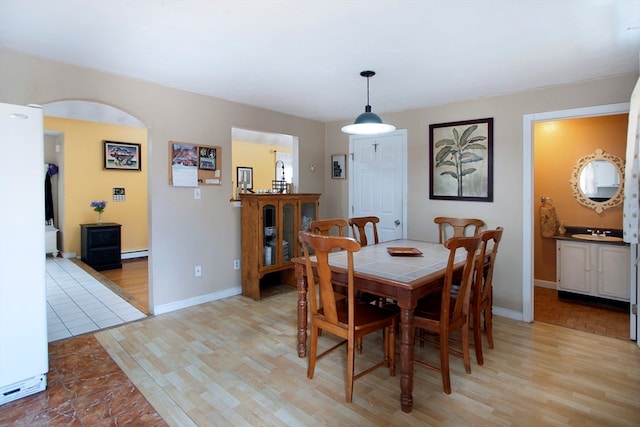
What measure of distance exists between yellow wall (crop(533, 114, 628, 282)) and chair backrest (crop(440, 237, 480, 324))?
8.54 ft

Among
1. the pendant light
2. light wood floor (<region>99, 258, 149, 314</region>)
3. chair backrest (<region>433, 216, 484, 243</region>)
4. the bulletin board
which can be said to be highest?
the pendant light

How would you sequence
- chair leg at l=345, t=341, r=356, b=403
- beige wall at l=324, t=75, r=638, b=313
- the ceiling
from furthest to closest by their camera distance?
beige wall at l=324, t=75, r=638, b=313 < chair leg at l=345, t=341, r=356, b=403 < the ceiling

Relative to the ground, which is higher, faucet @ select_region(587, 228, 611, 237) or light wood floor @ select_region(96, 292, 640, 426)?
faucet @ select_region(587, 228, 611, 237)

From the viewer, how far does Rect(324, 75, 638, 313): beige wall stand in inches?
123

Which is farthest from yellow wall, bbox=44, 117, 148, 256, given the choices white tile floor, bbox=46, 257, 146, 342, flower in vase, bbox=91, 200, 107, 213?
white tile floor, bbox=46, 257, 146, 342

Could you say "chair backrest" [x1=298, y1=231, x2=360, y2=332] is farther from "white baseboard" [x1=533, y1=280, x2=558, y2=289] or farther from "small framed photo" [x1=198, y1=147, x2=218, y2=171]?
"white baseboard" [x1=533, y1=280, x2=558, y2=289]

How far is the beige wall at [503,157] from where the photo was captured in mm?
3119

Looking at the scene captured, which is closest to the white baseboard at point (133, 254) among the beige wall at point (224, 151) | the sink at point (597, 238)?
the beige wall at point (224, 151)

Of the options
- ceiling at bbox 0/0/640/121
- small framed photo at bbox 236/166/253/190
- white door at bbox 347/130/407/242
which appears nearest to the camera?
ceiling at bbox 0/0/640/121

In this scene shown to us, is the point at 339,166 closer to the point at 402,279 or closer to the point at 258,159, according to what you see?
the point at 258,159

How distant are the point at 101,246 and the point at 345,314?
493 centimetres

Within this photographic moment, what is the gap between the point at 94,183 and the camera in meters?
5.95

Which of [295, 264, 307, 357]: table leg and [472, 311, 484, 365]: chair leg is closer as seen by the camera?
[472, 311, 484, 365]: chair leg

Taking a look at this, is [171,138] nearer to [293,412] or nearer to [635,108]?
[293,412]
